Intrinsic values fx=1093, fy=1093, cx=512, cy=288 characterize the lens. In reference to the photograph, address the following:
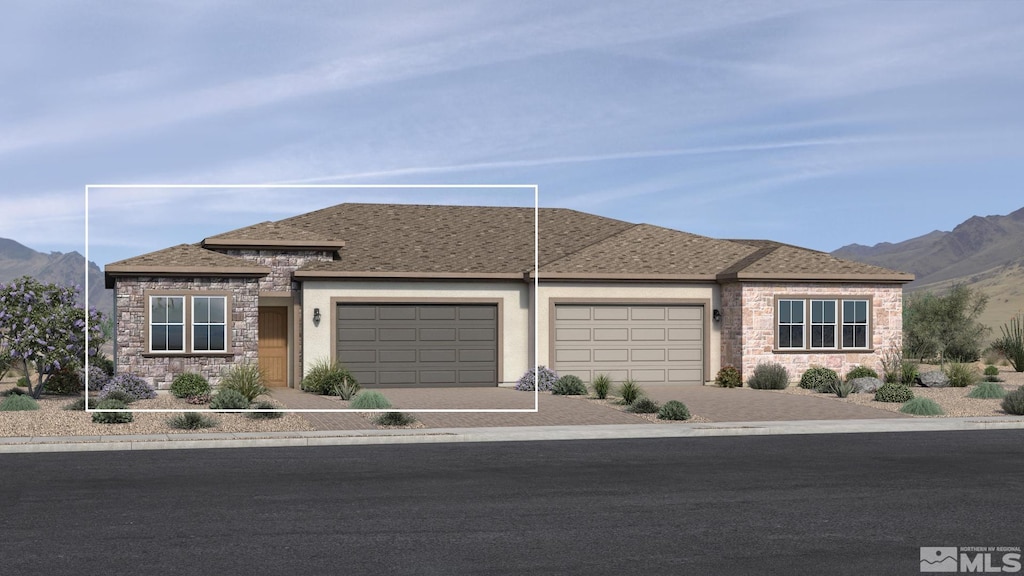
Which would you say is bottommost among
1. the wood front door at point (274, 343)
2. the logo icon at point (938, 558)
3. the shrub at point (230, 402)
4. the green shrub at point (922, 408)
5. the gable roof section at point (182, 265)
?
the green shrub at point (922, 408)

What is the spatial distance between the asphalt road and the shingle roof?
14226mm

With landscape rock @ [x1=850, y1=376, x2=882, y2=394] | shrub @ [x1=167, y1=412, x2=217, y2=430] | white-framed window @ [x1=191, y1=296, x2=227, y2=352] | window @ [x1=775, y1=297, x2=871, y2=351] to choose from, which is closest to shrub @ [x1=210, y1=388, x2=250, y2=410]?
shrub @ [x1=167, y1=412, x2=217, y2=430]

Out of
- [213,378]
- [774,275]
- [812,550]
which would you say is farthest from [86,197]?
[774,275]

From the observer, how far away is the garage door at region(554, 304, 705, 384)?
107 ft

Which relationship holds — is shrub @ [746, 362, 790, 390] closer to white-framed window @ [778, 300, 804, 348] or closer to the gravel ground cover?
the gravel ground cover

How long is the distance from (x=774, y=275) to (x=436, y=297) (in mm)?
10111

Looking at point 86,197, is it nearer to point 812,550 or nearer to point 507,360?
point 507,360

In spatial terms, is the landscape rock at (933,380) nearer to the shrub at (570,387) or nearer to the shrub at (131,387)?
the shrub at (570,387)

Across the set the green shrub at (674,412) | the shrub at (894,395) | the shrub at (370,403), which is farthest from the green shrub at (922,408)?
the shrub at (370,403)

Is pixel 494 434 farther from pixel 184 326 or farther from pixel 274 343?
pixel 274 343

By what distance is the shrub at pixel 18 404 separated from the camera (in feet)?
77.1

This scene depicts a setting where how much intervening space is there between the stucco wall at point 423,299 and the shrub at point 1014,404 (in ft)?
44.7

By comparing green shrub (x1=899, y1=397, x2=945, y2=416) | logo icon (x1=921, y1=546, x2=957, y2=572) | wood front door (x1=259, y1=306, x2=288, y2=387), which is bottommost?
green shrub (x1=899, y1=397, x2=945, y2=416)

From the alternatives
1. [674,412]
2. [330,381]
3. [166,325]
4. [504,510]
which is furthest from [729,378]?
[504,510]
